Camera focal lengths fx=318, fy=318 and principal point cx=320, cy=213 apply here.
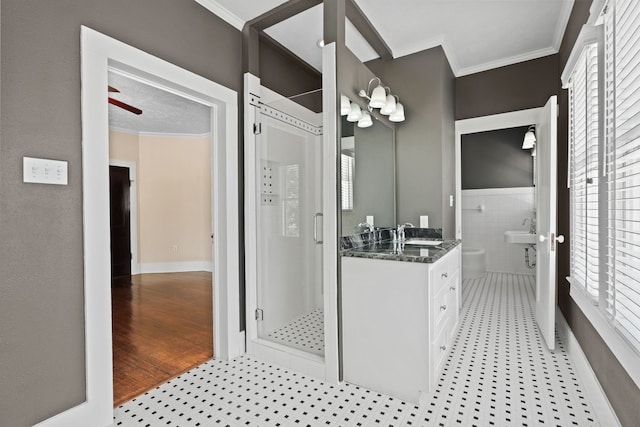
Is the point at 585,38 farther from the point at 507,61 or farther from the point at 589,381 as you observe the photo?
the point at 589,381

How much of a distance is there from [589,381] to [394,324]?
124 centimetres

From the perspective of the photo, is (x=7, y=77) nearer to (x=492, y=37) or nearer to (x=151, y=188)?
(x=492, y=37)

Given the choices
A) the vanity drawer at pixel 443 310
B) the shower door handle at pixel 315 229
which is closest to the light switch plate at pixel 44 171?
the shower door handle at pixel 315 229

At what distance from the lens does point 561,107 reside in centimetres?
287

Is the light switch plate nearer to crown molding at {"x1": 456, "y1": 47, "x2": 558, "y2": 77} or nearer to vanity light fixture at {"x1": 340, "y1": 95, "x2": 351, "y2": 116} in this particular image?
vanity light fixture at {"x1": 340, "y1": 95, "x2": 351, "y2": 116}

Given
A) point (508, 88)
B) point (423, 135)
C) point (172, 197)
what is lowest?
point (172, 197)

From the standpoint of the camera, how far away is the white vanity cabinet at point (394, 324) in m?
1.82

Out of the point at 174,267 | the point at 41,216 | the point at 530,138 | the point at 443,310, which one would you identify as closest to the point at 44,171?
the point at 41,216

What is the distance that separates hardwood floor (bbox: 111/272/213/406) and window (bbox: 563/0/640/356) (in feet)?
8.32

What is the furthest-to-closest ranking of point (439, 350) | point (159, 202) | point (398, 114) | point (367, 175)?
point (159, 202)
point (398, 114)
point (367, 175)
point (439, 350)

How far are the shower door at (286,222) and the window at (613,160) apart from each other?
5.48 feet

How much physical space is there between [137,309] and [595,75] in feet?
14.6

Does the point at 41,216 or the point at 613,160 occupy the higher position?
the point at 613,160

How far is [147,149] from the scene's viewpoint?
5.66m
